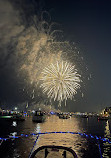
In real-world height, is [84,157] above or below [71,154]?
below

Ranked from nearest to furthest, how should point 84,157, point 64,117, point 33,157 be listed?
point 33,157 < point 84,157 < point 64,117

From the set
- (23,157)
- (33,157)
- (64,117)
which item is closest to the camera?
(33,157)

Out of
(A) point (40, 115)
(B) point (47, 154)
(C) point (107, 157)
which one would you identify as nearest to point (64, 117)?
(A) point (40, 115)

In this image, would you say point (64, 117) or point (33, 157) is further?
point (64, 117)

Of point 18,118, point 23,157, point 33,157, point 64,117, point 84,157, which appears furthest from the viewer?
point 64,117

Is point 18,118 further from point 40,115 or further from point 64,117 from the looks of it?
point 64,117

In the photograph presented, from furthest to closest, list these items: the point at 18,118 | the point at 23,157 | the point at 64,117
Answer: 1. the point at 64,117
2. the point at 18,118
3. the point at 23,157

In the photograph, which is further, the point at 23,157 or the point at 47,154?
the point at 23,157

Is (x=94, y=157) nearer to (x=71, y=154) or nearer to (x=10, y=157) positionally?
(x=10, y=157)

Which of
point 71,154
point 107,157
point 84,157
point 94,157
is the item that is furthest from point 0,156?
point 71,154

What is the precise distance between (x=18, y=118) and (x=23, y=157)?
105286 millimetres

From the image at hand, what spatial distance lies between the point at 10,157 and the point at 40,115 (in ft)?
336

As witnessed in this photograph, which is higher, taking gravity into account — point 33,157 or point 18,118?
point 33,157

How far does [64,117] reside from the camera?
173m
